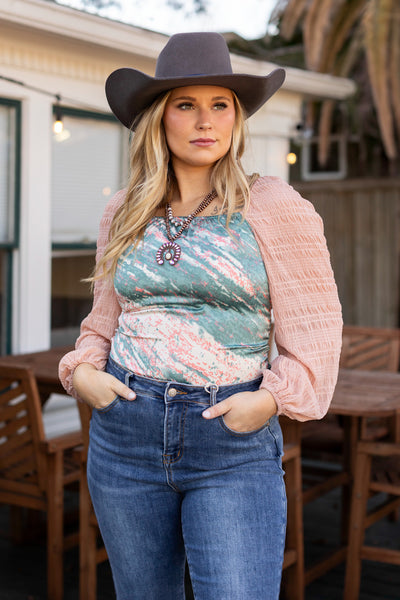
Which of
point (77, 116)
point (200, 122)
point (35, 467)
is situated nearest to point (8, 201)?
point (77, 116)

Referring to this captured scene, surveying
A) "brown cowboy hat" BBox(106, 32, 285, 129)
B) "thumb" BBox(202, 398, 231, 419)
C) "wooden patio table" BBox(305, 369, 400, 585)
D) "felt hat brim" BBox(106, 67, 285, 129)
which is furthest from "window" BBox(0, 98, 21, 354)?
"thumb" BBox(202, 398, 231, 419)

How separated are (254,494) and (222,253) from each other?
1.93ft

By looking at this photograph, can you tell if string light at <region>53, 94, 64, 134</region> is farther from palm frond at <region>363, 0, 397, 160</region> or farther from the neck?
palm frond at <region>363, 0, 397, 160</region>

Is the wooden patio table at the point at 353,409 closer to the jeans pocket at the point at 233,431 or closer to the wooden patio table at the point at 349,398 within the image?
the wooden patio table at the point at 349,398

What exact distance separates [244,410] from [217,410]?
2.5 inches

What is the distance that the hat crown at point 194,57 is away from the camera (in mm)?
2113

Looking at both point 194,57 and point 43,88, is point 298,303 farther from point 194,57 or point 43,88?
point 43,88

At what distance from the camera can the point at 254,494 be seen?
1.91m

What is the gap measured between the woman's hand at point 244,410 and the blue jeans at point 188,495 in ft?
0.07

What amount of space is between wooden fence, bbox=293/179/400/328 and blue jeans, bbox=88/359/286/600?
947 cm

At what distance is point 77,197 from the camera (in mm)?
5898

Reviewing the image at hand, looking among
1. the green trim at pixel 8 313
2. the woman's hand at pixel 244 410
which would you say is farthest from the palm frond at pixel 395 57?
the woman's hand at pixel 244 410

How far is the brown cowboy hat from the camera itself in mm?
2078

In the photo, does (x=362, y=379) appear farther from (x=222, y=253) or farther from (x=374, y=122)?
(x=374, y=122)
